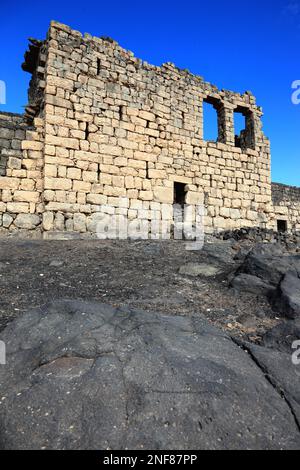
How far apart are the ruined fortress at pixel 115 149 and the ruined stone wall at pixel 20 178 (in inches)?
0.9

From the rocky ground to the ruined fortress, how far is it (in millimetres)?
3799

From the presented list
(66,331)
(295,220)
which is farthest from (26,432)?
(295,220)

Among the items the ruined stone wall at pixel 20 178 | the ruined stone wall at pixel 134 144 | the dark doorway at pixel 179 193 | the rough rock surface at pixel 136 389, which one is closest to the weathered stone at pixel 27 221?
the ruined stone wall at pixel 20 178

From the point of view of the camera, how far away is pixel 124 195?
8414 mm

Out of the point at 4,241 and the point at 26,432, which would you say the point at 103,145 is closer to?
the point at 4,241

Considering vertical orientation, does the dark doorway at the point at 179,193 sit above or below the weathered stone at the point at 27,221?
above

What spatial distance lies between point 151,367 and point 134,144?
7664 millimetres

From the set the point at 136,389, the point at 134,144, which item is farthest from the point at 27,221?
the point at 136,389

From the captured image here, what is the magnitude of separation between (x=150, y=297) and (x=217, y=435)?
7.81ft

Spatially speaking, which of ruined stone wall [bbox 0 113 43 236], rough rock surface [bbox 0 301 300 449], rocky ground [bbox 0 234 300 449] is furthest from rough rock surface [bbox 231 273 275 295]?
ruined stone wall [bbox 0 113 43 236]

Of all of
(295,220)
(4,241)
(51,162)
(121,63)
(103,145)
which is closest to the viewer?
(4,241)

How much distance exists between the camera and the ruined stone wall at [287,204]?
1328 cm

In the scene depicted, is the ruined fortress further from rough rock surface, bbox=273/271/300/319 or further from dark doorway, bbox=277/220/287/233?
rough rock surface, bbox=273/271/300/319

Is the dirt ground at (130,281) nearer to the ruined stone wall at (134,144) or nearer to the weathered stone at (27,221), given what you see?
the weathered stone at (27,221)
